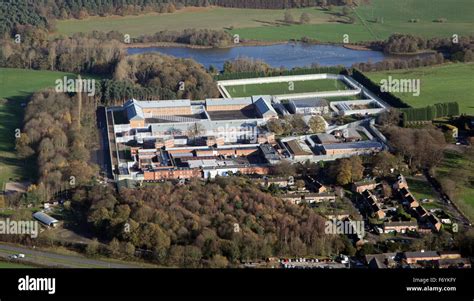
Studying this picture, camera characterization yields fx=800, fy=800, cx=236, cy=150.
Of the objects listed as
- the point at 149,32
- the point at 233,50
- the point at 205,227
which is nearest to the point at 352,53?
the point at 233,50

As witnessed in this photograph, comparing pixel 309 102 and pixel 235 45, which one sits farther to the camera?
pixel 235 45

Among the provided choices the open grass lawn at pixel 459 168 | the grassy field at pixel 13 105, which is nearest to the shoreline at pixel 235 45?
the grassy field at pixel 13 105

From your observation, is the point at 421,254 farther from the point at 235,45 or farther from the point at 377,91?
the point at 235,45

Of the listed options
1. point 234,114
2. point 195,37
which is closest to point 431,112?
point 234,114

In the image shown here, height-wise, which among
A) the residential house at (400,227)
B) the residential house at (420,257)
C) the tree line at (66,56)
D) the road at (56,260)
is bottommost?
the road at (56,260)

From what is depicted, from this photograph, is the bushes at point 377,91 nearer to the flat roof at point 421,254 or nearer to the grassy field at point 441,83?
the grassy field at point 441,83

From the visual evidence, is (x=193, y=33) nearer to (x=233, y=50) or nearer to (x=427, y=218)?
(x=233, y=50)

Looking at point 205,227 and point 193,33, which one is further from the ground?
point 193,33
